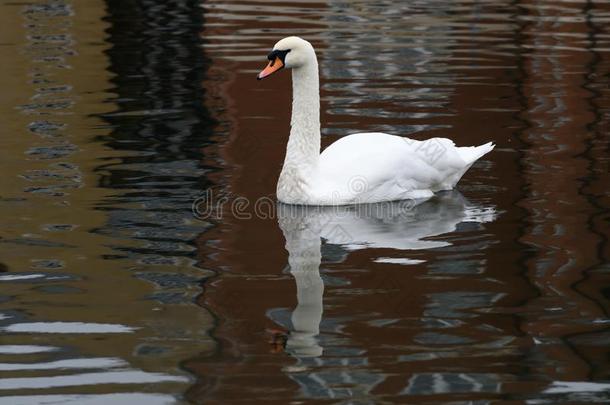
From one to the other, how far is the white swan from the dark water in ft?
0.45

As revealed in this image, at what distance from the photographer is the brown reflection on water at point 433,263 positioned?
6617 mm

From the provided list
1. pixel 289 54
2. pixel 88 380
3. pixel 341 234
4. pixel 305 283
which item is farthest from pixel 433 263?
pixel 88 380

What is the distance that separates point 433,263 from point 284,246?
1.03m

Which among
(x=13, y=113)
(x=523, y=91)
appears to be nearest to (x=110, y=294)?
(x=13, y=113)

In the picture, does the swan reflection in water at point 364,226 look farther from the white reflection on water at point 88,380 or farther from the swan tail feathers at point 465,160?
the white reflection on water at point 88,380

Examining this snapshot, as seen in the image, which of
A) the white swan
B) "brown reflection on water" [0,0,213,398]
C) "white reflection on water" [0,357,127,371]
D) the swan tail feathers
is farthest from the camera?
the swan tail feathers

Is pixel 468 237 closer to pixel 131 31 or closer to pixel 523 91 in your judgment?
pixel 523 91

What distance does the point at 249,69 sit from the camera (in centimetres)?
1784

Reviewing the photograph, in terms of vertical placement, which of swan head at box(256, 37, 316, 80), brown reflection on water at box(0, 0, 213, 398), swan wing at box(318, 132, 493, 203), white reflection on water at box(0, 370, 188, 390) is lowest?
brown reflection on water at box(0, 0, 213, 398)

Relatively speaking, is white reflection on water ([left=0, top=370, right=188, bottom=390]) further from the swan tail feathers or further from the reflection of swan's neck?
the swan tail feathers

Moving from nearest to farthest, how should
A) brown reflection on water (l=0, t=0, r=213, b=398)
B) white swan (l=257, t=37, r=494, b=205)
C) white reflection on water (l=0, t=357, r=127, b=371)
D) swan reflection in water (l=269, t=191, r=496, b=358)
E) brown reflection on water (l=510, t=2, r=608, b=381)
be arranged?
brown reflection on water (l=0, t=0, r=213, b=398) → white reflection on water (l=0, t=357, r=127, b=371) → brown reflection on water (l=510, t=2, r=608, b=381) → swan reflection in water (l=269, t=191, r=496, b=358) → white swan (l=257, t=37, r=494, b=205)

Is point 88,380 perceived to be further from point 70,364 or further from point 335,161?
point 335,161

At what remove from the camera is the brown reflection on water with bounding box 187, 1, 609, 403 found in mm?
6617

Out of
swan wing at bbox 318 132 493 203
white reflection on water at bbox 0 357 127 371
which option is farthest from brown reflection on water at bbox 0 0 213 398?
swan wing at bbox 318 132 493 203
